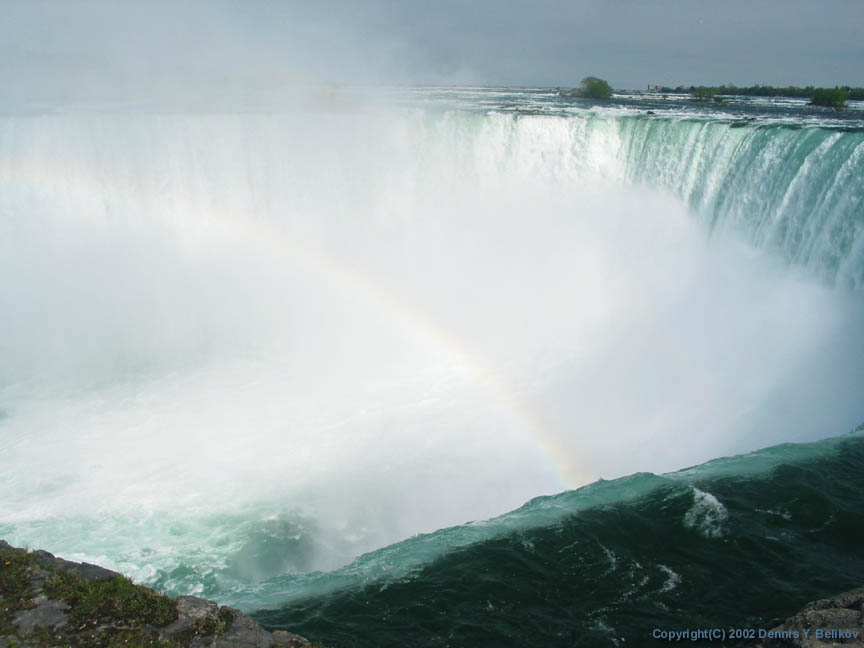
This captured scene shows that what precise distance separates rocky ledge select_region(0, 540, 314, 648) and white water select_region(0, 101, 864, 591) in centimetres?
237

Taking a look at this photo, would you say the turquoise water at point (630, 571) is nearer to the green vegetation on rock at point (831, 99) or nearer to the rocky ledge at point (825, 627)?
the rocky ledge at point (825, 627)

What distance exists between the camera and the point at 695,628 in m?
4.46

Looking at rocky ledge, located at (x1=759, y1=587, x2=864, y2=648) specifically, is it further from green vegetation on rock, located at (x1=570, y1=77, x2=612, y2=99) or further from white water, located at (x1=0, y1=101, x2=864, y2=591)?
green vegetation on rock, located at (x1=570, y1=77, x2=612, y2=99)

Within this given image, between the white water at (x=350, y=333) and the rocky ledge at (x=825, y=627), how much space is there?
4.11 meters

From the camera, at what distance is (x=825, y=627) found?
11.9 feet

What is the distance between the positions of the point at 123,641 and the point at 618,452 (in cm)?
695

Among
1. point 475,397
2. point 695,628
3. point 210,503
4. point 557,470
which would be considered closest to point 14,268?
point 210,503

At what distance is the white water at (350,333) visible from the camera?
773 cm

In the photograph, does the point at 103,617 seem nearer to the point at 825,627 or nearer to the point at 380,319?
the point at 825,627

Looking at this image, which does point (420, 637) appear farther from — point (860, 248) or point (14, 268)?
point (14, 268)

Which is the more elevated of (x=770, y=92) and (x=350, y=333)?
(x=770, y=92)

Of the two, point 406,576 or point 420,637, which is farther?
point 406,576

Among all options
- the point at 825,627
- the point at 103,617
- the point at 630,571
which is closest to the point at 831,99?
the point at 630,571

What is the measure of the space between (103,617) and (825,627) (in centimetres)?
427
